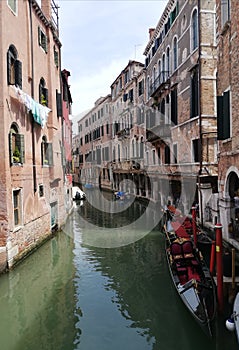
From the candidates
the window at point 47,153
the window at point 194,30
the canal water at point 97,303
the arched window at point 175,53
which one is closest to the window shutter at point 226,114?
the canal water at point 97,303

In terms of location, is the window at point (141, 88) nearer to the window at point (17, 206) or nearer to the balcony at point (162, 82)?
the balcony at point (162, 82)

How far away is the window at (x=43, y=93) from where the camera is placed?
11.7m

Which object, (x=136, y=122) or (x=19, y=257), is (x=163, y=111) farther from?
(x=19, y=257)

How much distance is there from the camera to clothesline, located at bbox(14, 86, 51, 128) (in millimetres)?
8945

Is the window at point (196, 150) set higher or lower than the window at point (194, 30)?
lower

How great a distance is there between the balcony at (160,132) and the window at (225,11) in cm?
764

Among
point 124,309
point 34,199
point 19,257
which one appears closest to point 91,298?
point 124,309

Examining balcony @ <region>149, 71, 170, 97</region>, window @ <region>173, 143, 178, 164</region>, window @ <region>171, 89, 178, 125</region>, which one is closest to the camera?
window @ <region>171, 89, 178, 125</region>

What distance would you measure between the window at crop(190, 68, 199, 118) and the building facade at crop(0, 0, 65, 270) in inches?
222

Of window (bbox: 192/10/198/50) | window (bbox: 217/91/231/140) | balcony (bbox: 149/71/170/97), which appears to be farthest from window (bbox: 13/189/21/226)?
balcony (bbox: 149/71/170/97)

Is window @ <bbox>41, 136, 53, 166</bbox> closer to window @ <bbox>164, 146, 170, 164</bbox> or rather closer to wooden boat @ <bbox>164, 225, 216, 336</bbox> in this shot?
wooden boat @ <bbox>164, 225, 216, 336</bbox>

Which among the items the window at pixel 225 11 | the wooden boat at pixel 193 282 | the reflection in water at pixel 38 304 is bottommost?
the reflection in water at pixel 38 304

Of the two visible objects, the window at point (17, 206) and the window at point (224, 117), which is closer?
the window at point (224, 117)

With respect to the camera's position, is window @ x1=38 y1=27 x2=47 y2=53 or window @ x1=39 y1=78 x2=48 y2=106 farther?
window @ x1=39 y1=78 x2=48 y2=106
